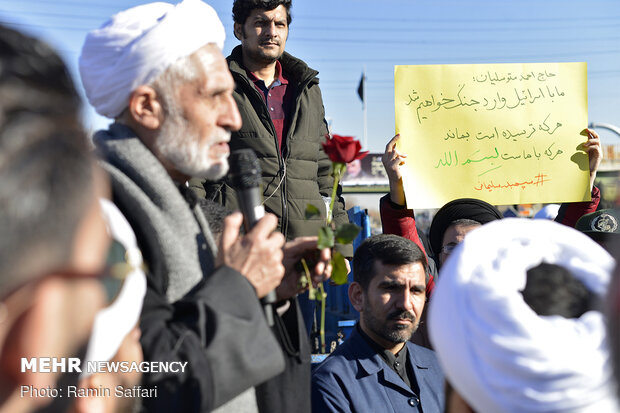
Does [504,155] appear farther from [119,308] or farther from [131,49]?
[119,308]

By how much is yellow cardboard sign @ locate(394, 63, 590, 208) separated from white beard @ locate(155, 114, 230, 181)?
6.44 feet

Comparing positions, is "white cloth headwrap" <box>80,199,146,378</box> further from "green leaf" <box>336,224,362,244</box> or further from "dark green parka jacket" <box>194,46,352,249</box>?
"dark green parka jacket" <box>194,46,352,249</box>

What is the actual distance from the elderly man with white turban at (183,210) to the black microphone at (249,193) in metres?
0.08

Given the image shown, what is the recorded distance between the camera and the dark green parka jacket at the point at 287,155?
12.5ft

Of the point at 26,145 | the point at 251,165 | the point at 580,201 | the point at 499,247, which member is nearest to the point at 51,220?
the point at 26,145

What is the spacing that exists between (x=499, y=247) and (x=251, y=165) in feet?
3.21

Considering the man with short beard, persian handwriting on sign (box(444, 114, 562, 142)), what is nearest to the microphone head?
the man with short beard

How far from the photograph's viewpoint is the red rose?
230 cm

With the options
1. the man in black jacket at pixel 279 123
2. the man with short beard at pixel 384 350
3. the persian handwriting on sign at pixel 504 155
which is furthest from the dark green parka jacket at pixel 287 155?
the persian handwriting on sign at pixel 504 155

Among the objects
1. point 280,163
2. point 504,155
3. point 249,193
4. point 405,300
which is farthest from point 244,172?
point 504,155

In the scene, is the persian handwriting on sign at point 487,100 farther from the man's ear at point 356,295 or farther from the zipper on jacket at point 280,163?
the man's ear at point 356,295

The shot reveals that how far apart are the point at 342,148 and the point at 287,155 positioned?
1.61 metres

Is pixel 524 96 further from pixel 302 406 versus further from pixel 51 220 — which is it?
pixel 51 220

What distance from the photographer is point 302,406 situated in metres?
2.24
